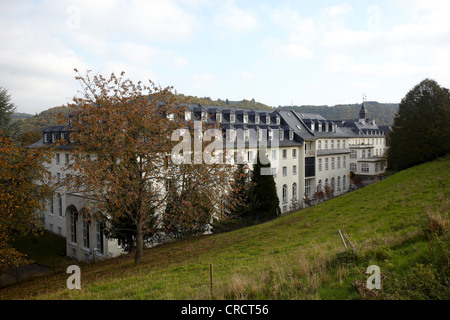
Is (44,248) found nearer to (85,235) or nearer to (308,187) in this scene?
(85,235)

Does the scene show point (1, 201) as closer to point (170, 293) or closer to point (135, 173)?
point (135, 173)

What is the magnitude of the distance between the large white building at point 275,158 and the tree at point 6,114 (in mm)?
4725

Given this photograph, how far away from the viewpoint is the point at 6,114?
84.4 feet

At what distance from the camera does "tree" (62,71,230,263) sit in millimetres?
13297

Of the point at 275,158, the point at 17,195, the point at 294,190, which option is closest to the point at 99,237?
the point at 17,195

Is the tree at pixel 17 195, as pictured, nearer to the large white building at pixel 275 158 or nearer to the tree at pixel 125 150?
the tree at pixel 125 150

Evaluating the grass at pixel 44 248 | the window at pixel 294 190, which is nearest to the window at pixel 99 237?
the grass at pixel 44 248

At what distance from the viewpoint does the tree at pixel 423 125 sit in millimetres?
37406

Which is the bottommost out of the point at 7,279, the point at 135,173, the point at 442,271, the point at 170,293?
the point at 7,279

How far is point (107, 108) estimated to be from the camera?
1385 cm

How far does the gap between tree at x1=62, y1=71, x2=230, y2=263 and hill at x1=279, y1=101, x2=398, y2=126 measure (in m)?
127

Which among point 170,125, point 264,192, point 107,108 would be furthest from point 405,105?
point 107,108
